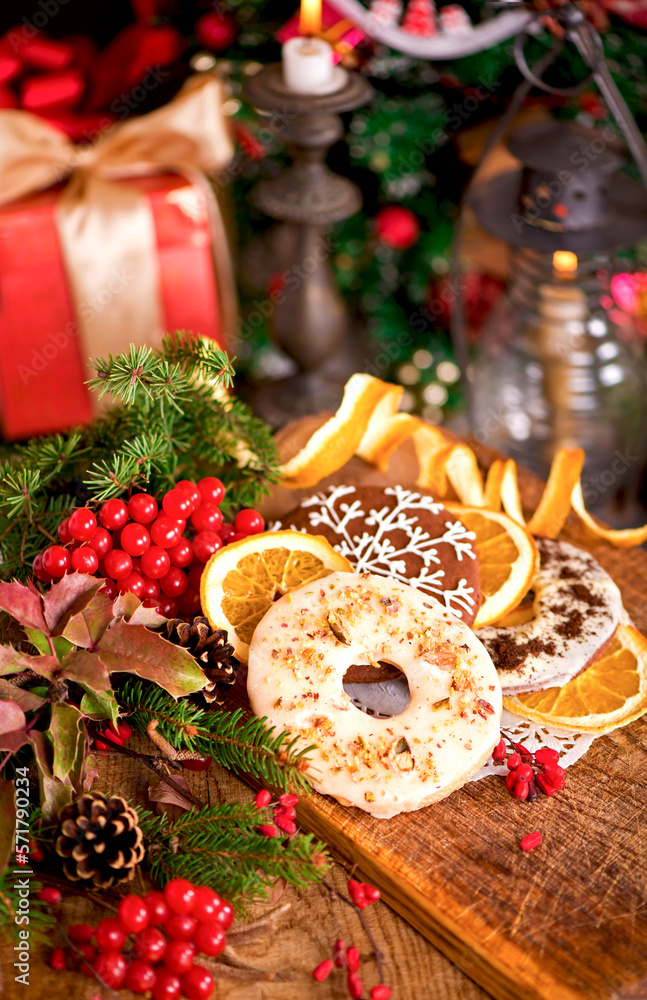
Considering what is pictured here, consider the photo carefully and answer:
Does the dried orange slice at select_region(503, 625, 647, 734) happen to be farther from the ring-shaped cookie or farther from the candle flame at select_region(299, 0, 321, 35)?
the candle flame at select_region(299, 0, 321, 35)

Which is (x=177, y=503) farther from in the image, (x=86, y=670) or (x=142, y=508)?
(x=86, y=670)

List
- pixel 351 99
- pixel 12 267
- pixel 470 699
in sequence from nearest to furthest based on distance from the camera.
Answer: pixel 470 699 → pixel 351 99 → pixel 12 267

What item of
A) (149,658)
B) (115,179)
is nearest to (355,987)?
(149,658)

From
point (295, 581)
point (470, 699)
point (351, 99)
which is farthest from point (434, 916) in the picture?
point (351, 99)

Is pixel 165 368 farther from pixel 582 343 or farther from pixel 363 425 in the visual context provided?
pixel 582 343

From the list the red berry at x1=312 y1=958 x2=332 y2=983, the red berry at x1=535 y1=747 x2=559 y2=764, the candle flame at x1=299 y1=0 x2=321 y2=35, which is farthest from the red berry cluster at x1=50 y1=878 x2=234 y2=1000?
the candle flame at x1=299 y1=0 x2=321 y2=35

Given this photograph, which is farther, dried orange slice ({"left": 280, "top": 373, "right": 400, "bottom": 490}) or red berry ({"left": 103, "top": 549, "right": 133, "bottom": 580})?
dried orange slice ({"left": 280, "top": 373, "right": 400, "bottom": 490})

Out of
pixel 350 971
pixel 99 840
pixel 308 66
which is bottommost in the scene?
pixel 350 971
